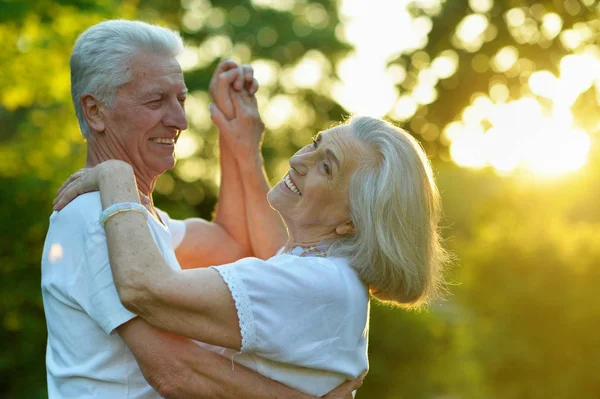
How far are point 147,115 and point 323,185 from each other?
63 cm

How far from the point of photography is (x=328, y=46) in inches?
969

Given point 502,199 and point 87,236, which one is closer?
point 87,236

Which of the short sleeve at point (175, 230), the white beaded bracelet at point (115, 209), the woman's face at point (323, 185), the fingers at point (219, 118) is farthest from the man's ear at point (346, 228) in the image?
the fingers at point (219, 118)

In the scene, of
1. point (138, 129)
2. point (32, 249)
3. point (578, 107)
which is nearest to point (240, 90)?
point (138, 129)

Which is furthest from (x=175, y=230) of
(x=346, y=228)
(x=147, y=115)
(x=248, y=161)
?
(x=346, y=228)

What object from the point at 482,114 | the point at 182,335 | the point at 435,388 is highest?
the point at 182,335

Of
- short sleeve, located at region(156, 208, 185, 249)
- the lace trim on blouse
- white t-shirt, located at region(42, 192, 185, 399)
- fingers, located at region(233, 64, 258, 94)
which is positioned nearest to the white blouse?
the lace trim on blouse

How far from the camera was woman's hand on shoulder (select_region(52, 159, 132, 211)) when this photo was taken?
255 centimetres

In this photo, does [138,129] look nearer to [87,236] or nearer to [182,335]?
[87,236]

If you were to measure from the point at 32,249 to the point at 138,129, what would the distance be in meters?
8.23

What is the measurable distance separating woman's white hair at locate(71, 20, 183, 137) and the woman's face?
0.62 m

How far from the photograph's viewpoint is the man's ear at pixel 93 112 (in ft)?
9.18

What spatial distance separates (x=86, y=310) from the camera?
2.48 m

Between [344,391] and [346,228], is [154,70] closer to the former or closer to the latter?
[346,228]
